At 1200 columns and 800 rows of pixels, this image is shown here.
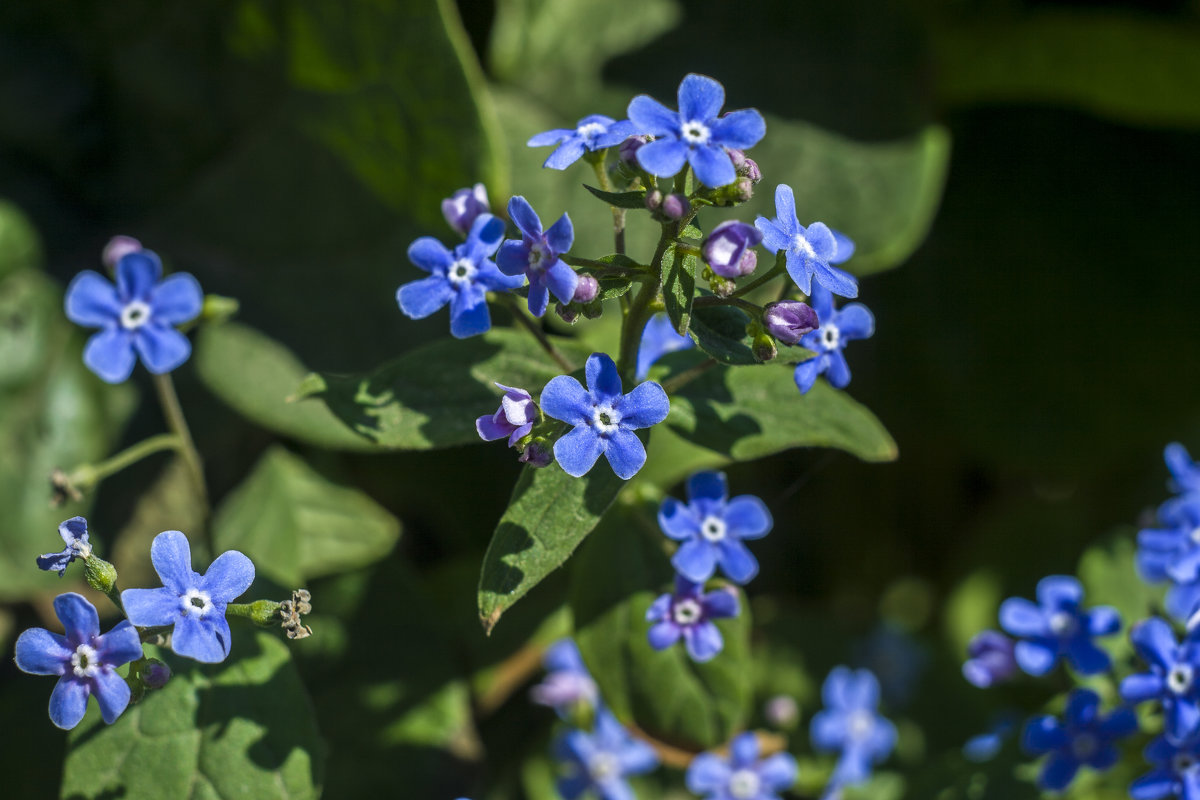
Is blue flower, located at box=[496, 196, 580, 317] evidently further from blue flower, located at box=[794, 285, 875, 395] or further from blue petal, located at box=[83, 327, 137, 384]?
blue petal, located at box=[83, 327, 137, 384]

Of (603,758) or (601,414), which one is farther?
(603,758)

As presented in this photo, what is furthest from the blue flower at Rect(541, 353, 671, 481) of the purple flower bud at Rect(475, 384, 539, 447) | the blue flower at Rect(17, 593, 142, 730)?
the blue flower at Rect(17, 593, 142, 730)

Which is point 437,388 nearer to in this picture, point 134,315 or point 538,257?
point 538,257

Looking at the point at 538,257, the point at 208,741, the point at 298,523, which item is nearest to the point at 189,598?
the point at 208,741

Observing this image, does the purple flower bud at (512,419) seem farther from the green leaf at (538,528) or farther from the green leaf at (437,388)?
the green leaf at (437,388)

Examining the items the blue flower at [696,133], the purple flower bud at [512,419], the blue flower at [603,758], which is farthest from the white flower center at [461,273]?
the blue flower at [603,758]
